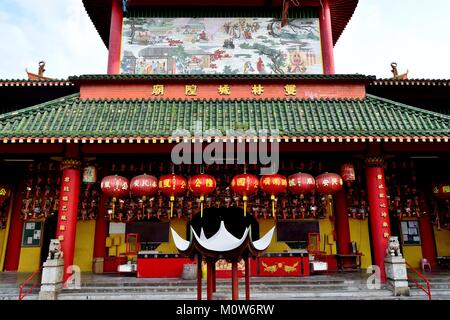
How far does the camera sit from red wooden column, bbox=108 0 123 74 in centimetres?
1179

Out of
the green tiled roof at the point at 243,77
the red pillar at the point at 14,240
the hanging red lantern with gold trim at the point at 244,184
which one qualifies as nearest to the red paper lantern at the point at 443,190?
the green tiled roof at the point at 243,77

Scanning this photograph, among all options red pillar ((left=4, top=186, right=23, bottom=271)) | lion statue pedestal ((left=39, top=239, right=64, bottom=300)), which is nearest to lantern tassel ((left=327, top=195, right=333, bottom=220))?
lion statue pedestal ((left=39, top=239, right=64, bottom=300))

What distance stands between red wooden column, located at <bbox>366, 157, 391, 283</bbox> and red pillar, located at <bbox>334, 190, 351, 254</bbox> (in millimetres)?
2219

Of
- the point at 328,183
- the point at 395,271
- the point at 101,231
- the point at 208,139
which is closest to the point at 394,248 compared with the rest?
the point at 395,271

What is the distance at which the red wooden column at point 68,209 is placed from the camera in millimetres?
8914

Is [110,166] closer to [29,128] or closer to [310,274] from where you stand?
[29,128]

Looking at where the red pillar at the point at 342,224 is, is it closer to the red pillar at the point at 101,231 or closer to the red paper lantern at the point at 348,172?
the red paper lantern at the point at 348,172

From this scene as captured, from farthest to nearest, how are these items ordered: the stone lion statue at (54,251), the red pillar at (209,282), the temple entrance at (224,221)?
1. the temple entrance at (224,221)
2. the stone lion statue at (54,251)
3. the red pillar at (209,282)

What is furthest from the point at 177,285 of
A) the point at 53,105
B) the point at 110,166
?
the point at 53,105

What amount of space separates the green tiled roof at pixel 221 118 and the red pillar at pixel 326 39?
74.5 inches

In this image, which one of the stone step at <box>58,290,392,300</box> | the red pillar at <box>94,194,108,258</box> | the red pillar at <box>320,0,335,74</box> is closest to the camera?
the stone step at <box>58,290,392,300</box>

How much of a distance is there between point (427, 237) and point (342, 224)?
319cm

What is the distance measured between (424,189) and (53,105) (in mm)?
13229

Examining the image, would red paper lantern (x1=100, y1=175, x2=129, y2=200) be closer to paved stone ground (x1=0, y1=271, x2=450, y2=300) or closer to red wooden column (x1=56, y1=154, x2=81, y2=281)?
red wooden column (x1=56, y1=154, x2=81, y2=281)
